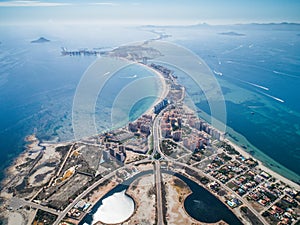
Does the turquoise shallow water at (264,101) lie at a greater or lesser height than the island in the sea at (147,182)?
greater

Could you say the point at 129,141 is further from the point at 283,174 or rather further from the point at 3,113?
the point at 3,113

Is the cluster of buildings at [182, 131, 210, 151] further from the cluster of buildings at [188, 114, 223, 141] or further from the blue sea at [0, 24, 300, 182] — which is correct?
the blue sea at [0, 24, 300, 182]

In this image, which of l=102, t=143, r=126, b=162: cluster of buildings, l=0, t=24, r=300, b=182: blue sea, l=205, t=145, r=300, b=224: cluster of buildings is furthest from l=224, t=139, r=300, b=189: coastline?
l=102, t=143, r=126, b=162: cluster of buildings

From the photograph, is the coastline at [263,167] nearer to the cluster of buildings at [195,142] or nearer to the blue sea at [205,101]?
the blue sea at [205,101]

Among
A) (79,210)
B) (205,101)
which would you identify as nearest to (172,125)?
(205,101)

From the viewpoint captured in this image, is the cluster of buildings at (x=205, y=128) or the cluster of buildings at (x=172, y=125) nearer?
the cluster of buildings at (x=172, y=125)

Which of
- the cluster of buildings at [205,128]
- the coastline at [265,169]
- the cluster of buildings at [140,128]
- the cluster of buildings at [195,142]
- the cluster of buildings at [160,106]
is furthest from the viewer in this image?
the cluster of buildings at [160,106]

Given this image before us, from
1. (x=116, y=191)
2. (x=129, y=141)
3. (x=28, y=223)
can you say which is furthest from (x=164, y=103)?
(x=28, y=223)

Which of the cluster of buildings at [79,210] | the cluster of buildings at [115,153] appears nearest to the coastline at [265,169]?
the cluster of buildings at [115,153]
